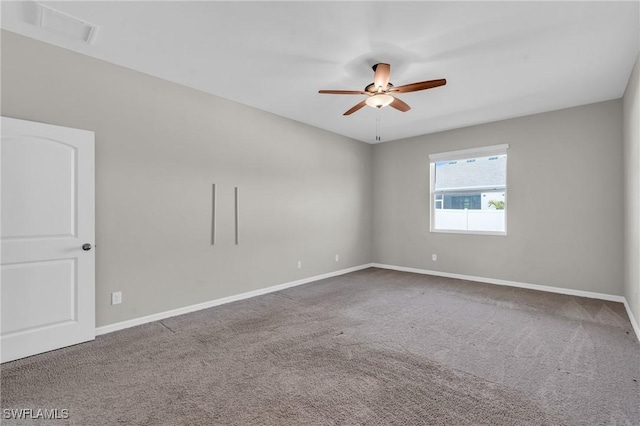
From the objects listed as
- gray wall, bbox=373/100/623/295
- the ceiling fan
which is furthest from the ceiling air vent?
gray wall, bbox=373/100/623/295

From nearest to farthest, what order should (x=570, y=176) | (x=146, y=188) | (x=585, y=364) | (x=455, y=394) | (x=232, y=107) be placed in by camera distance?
(x=455, y=394) → (x=585, y=364) → (x=146, y=188) → (x=232, y=107) → (x=570, y=176)

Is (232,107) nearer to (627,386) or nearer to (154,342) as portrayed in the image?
(154,342)

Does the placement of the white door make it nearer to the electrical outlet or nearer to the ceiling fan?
the electrical outlet

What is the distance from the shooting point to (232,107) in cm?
426

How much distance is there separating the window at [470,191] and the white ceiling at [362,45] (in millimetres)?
1352

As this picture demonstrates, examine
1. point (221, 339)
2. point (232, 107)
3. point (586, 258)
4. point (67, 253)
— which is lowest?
point (221, 339)

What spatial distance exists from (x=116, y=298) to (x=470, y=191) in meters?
5.64

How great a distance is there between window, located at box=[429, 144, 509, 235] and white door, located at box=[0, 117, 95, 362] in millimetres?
5486

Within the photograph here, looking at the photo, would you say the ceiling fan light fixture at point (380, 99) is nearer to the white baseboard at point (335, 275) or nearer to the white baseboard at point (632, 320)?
the white baseboard at point (335, 275)

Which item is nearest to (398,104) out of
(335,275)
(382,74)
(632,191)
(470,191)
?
(382,74)

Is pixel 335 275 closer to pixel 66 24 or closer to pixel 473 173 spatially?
pixel 473 173

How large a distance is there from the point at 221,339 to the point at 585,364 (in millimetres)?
3179

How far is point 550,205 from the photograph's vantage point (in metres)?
4.74

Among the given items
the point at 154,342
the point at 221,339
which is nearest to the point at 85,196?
the point at 154,342
